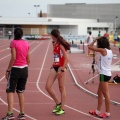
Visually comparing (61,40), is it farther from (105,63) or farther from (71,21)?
(71,21)

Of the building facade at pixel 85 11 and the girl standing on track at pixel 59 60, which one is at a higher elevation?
the building facade at pixel 85 11

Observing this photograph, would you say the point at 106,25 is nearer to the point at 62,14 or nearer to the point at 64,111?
the point at 62,14

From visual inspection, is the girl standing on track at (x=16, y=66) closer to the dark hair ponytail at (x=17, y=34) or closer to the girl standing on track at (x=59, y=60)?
the dark hair ponytail at (x=17, y=34)

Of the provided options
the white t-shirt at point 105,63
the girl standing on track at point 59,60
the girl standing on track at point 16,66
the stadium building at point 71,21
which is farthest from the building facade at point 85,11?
the girl standing on track at point 16,66

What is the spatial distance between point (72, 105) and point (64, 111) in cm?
86

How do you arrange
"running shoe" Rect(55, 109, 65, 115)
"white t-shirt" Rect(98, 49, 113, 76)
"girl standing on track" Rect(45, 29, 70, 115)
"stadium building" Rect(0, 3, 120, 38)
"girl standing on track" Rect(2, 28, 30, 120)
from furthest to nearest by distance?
"stadium building" Rect(0, 3, 120, 38)
"running shoe" Rect(55, 109, 65, 115)
"girl standing on track" Rect(45, 29, 70, 115)
"white t-shirt" Rect(98, 49, 113, 76)
"girl standing on track" Rect(2, 28, 30, 120)

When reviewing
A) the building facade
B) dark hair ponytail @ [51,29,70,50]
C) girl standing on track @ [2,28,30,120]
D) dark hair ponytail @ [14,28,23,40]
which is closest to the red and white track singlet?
dark hair ponytail @ [51,29,70,50]

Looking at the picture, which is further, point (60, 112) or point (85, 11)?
point (85, 11)

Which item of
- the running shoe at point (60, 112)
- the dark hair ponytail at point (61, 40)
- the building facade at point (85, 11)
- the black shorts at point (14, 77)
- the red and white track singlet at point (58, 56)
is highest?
the building facade at point (85, 11)

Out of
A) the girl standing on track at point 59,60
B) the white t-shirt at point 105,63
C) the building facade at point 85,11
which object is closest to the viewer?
the white t-shirt at point 105,63

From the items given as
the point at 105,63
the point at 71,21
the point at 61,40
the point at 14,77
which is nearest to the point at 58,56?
the point at 61,40

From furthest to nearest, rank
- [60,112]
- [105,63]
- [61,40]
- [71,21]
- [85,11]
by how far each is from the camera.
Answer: [85,11]
[71,21]
[60,112]
[61,40]
[105,63]

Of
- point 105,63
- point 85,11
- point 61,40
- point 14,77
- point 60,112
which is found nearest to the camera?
point 14,77

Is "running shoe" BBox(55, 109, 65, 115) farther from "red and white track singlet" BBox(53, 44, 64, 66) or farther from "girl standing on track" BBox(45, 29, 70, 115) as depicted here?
"red and white track singlet" BBox(53, 44, 64, 66)
